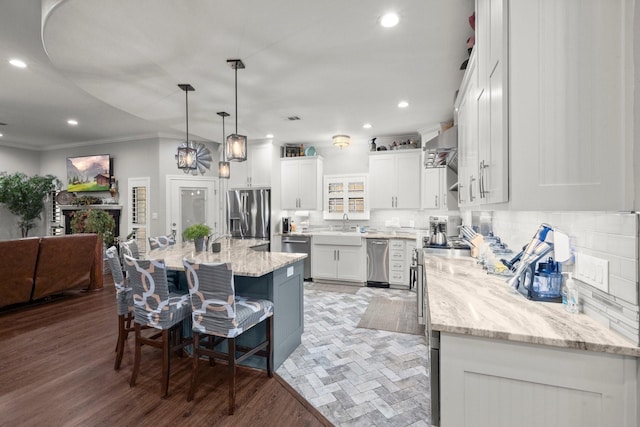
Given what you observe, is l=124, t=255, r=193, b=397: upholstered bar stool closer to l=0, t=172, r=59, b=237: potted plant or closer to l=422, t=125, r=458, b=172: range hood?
l=422, t=125, r=458, b=172: range hood

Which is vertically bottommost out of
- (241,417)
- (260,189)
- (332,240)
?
(241,417)

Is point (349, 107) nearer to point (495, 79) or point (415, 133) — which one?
point (415, 133)

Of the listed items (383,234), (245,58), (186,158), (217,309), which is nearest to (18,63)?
(186,158)

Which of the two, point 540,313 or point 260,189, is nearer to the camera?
point 540,313

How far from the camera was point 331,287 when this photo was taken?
511cm

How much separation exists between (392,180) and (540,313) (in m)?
4.24

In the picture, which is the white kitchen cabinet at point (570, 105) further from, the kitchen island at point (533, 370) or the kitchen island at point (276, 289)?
the kitchen island at point (276, 289)

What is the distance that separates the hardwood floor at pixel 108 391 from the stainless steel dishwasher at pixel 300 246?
9.49 feet

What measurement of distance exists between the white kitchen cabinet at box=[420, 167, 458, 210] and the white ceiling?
782 millimetres

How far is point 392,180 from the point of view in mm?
5348

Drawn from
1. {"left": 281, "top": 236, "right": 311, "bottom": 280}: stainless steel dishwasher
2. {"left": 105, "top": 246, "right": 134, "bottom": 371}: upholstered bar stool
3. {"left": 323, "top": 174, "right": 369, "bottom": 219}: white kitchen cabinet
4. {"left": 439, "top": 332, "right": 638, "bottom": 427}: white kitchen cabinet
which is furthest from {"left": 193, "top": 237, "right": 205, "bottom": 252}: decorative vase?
{"left": 323, "top": 174, "right": 369, "bottom": 219}: white kitchen cabinet

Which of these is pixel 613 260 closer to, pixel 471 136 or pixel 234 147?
pixel 471 136

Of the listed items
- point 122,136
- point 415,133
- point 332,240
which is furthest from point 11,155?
point 415,133

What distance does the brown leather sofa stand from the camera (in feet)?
12.6
